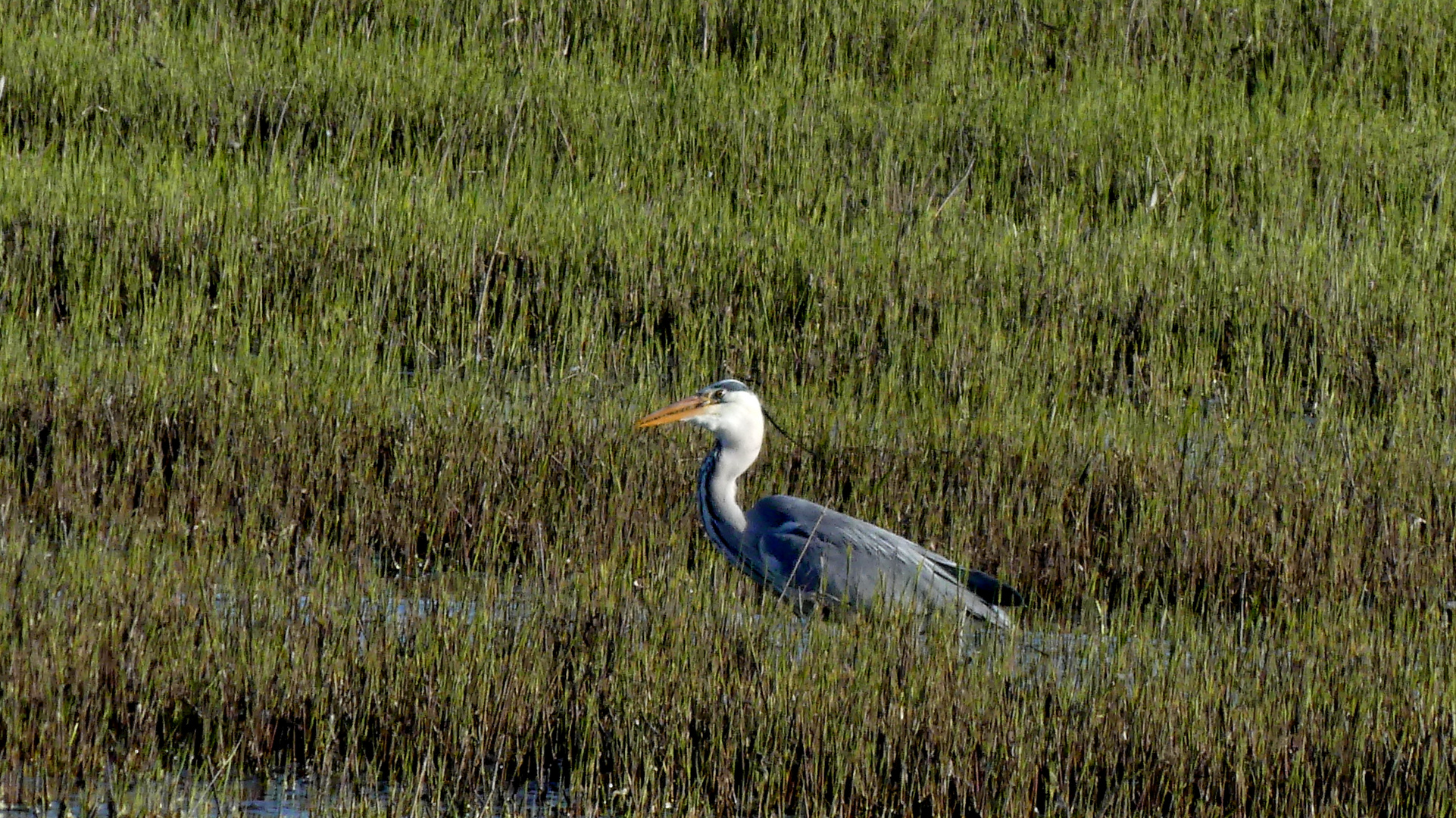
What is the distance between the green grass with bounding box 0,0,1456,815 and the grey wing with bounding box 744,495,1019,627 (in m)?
0.22

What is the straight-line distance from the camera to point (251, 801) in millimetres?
3738

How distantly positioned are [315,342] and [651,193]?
2639 mm

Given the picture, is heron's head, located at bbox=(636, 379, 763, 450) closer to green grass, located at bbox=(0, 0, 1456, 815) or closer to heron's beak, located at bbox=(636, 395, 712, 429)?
heron's beak, located at bbox=(636, 395, 712, 429)

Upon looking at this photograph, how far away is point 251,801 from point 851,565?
2.10 m

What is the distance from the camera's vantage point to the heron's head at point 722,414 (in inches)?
221

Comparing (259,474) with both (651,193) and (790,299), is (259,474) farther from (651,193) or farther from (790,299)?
(651,193)

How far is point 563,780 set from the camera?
13.0 ft

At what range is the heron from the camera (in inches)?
202

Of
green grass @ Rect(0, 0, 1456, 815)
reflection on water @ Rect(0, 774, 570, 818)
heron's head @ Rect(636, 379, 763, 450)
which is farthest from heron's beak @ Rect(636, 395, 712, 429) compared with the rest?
reflection on water @ Rect(0, 774, 570, 818)

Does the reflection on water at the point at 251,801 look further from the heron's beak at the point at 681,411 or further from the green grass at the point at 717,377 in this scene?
the heron's beak at the point at 681,411

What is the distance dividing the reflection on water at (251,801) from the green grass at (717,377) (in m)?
0.07

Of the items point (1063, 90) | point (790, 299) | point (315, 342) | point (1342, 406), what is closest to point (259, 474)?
point (315, 342)

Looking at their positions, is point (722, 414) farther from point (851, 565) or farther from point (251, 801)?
point (251, 801)

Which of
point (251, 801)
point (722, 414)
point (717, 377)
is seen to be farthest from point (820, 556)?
point (717, 377)
